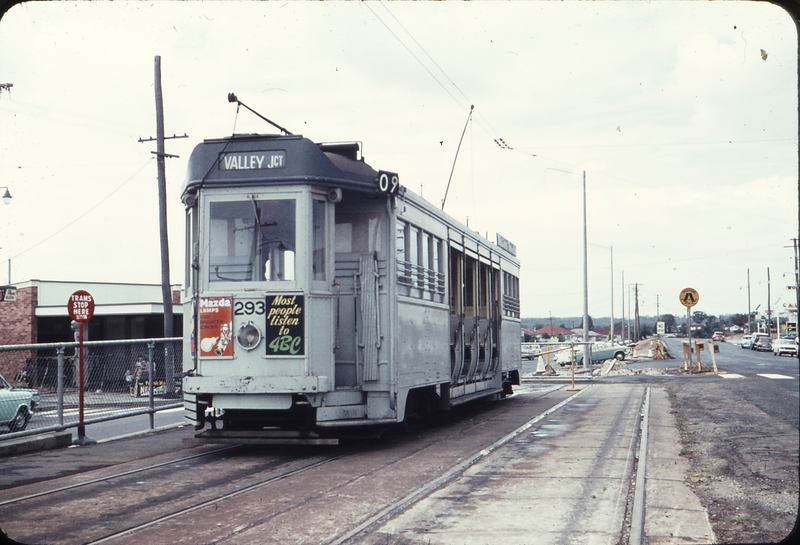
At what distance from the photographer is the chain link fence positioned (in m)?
11.9

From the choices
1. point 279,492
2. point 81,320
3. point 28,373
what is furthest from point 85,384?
point 279,492

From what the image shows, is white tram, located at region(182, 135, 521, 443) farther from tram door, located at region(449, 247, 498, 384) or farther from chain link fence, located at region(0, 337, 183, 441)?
tram door, located at region(449, 247, 498, 384)

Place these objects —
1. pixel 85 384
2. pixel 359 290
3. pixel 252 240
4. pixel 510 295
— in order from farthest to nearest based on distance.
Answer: pixel 510 295
pixel 85 384
pixel 359 290
pixel 252 240

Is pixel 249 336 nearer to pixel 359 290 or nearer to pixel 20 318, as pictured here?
pixel 359 290

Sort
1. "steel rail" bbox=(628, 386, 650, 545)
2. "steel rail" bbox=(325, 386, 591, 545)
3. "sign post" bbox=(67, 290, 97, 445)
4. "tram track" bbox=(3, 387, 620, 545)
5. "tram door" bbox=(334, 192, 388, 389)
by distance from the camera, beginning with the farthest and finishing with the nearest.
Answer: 1. "sign post" bbox=(67, 290, 97, 445)
2. "tram door" bbox=(334, 192, 388, 389)
3. "tram track" bbox=(3, 387, 620, 545)
4. "steel rail" bbox=(325, 386, 591, 545)
5. "steel rail" bbox=(628, 386, 650, 545)

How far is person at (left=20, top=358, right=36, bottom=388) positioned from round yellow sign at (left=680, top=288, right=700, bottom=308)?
19.6 meters

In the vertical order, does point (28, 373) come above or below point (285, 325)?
below

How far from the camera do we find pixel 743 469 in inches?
365

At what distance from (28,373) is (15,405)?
825 millimetres

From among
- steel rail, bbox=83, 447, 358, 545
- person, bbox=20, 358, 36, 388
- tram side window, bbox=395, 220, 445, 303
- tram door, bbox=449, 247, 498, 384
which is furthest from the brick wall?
steel rail, bbox=83, 447, 358, 545

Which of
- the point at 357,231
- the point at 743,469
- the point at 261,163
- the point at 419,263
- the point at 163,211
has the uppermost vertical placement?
the point at 163,211

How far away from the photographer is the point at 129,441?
1293 centimetres

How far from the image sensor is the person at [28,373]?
40.3 ft

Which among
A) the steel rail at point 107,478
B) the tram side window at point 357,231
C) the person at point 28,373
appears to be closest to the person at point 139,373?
the person at point 28,373
